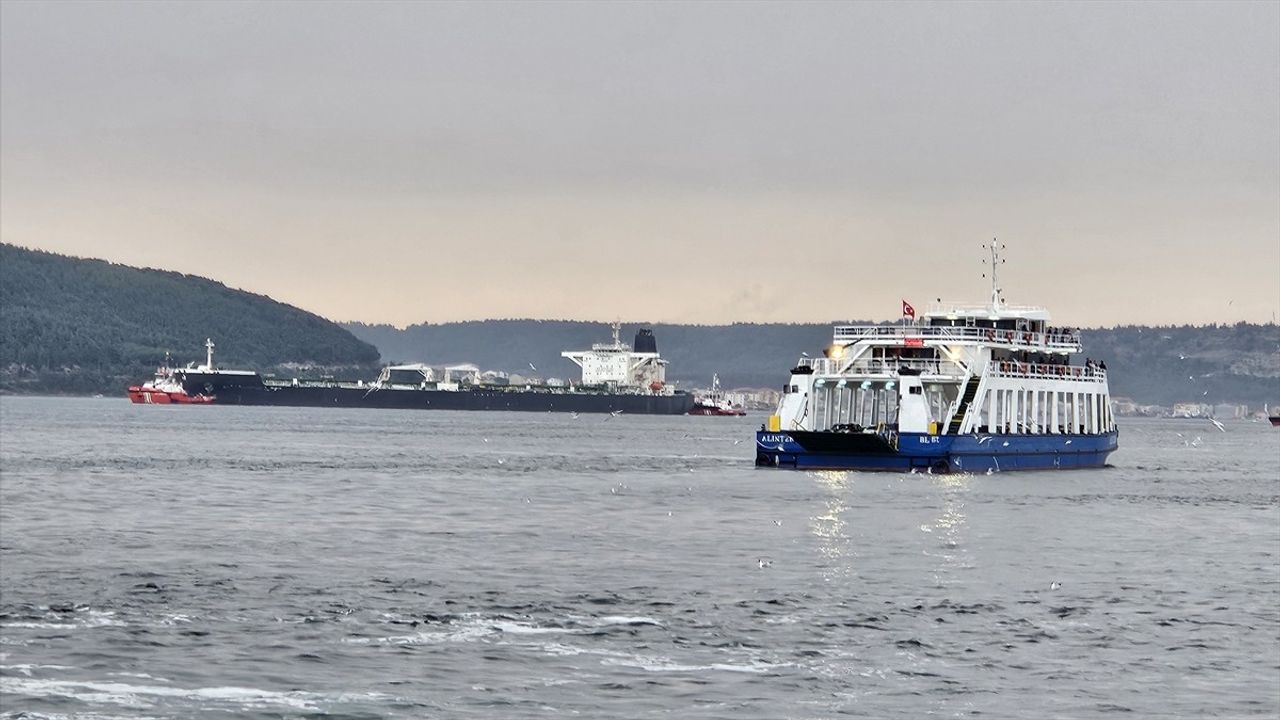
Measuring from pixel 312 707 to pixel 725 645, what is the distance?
8.16 meters

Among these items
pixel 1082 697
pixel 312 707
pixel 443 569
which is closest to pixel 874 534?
pixel 443 569

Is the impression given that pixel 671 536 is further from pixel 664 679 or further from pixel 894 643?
pixel 664 679

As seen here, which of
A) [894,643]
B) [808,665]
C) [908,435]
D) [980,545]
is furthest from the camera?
[908,435]

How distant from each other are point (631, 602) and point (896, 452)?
161 feet

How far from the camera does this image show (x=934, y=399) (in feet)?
304

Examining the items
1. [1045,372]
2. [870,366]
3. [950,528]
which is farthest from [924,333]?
[950,528]

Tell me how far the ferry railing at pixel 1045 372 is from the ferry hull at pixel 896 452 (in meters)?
3.40

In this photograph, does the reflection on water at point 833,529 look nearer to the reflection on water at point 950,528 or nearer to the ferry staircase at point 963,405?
the reflection on water at point 950,528

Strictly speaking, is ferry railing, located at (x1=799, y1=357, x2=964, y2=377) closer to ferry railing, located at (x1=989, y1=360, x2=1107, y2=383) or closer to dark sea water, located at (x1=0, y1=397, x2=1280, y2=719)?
ferry railing, located at (x1=989, y1=360, x2=1107, y2=383)

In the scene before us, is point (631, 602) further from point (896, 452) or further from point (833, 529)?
point (896, 452)

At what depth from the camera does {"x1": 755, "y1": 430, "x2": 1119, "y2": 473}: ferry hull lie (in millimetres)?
84125

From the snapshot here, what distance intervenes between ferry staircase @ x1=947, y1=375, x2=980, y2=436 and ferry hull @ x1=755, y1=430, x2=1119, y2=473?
5.58ft

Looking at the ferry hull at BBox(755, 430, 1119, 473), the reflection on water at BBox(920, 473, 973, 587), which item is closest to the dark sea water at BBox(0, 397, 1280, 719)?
the reflection on water at BBox(920, 473, 973, 587)

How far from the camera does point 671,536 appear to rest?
53.3m
